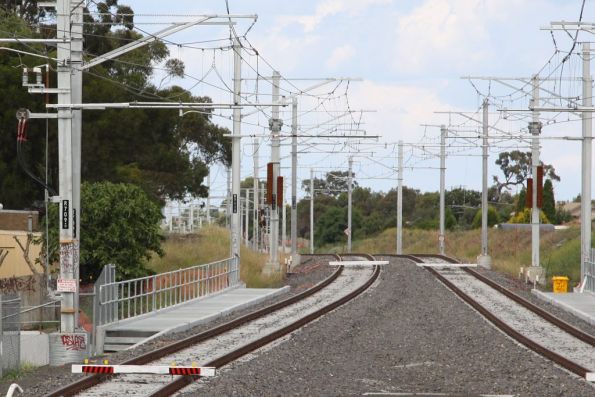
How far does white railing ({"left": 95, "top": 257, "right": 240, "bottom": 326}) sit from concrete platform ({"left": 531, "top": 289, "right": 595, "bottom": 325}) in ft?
34.4

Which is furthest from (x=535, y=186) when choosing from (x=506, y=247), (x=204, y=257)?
(x=506, y=247)

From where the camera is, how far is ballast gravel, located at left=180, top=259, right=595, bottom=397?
16.9m

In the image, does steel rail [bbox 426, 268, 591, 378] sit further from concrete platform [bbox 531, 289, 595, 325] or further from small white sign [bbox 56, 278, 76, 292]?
small white sign [bbox 56, 278, 76, 292]

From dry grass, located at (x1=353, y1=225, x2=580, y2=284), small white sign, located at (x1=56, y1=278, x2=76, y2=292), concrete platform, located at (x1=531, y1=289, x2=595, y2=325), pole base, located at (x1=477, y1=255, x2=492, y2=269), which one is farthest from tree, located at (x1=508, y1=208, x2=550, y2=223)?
small white sign, located at (x1=56, y1=278, x2=76, y2=292)

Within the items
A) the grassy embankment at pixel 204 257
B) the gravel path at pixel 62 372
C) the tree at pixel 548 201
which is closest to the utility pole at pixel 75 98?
the gravel path at pixel 62 372

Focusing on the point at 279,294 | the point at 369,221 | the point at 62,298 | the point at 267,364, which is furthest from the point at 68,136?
the point at 369,221

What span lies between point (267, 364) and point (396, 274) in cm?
3019

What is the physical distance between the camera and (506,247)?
78625 mm

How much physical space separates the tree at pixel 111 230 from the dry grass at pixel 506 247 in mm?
18043

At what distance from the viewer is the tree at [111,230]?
40219 millimetres

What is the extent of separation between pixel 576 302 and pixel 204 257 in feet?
79.1

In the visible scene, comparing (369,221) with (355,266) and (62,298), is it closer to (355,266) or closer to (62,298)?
(355,266)

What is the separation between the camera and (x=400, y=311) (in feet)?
107

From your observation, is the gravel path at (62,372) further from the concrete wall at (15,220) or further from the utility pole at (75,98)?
the concrete wall at (15,220)
